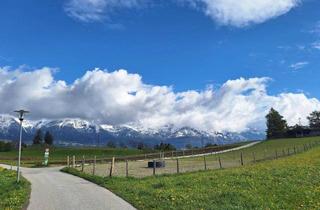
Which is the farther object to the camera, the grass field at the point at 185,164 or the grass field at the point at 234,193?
the grass field at the point at 185,164

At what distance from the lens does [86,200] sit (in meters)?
20.9

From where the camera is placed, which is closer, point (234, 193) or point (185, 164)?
point (234, 193)

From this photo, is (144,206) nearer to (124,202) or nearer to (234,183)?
(124,202)

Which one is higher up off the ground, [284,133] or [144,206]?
[284,133]

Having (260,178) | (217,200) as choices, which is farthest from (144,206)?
(260,178)

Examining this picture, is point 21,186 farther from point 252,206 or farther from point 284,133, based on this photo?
point 284,133

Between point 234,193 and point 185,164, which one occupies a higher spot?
point 185,164

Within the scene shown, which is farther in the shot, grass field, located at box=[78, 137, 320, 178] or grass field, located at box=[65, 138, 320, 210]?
grass field, located at box=[78, 137, 320, 178]

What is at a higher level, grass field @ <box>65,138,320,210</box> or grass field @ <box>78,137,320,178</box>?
grass field @ <box>78,137,320,178</box>

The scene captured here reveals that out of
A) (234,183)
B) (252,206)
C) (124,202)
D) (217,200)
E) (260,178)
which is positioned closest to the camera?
(252,206)

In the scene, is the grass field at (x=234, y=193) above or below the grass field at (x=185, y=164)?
below

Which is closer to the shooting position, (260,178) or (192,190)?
(192,190)

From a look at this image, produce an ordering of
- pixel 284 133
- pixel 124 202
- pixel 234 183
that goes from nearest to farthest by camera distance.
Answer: pixel 124 202 < pixel 234 183 < pixel 284 133

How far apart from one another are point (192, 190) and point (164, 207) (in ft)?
16.9
